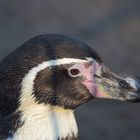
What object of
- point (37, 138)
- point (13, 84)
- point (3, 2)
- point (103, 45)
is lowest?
point (37, 138)

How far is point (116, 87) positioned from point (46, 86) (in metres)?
0.45

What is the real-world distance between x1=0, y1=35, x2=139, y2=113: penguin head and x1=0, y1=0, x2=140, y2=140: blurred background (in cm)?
278

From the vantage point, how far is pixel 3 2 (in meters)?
10.1

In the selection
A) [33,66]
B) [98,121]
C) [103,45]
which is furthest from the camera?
[103,45]

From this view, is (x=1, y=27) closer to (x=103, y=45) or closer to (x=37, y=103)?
(x=103, y=45)

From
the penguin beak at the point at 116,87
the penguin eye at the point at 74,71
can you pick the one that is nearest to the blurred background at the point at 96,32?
the penguin beak at the point at 116,87

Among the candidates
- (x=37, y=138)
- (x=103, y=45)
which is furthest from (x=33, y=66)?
(x=103, y=45)

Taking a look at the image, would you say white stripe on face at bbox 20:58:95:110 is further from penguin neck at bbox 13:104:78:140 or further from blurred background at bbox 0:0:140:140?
blurred background at bbox 0:0:140:140

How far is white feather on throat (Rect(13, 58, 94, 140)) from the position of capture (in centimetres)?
444

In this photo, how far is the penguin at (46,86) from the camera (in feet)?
14.5

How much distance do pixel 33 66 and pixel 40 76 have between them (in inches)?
3.5

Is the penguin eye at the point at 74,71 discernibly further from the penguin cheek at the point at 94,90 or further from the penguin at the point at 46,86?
the penguin cheek at the point at 94,90

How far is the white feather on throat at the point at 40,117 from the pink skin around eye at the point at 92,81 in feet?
0.23

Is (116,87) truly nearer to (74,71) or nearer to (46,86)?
(74,71)
